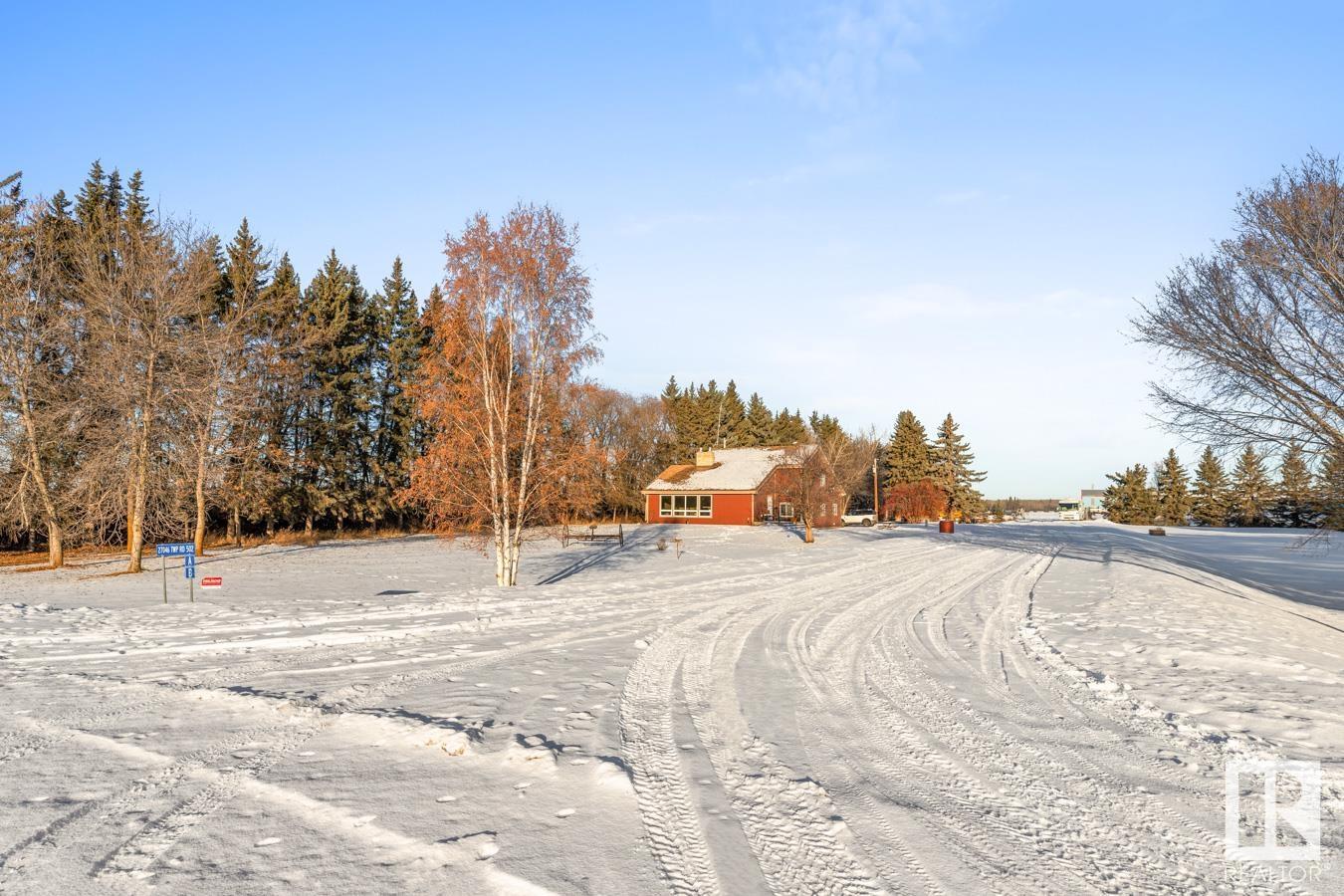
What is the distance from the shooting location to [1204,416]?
13.2 meters

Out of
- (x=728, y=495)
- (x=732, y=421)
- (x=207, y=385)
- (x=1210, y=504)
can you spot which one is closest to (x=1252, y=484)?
(x=207, y=385)

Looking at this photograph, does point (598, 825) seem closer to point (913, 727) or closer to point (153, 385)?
point (913, 727)

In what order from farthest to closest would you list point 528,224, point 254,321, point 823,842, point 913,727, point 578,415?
point 254,321 → point 578,415 → point 528,224 → point 913,727 → point 823,842

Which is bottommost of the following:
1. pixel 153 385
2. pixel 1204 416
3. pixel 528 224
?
pixel 1204 416

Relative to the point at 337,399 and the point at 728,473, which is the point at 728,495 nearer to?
the point at 728,473

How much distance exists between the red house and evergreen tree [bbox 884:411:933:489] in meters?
22.8

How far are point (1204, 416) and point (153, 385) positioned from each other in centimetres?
2570

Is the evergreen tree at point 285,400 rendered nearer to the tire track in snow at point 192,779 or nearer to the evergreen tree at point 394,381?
the evergreen tree at point 394,381

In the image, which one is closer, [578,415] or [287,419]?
[578,415]

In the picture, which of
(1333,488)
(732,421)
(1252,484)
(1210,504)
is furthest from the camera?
(732,421)

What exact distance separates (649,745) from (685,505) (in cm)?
4280

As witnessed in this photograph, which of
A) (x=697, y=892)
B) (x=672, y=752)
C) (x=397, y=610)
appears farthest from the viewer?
(x=397, y=610)

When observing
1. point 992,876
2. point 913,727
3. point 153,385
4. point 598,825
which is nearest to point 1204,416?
point 913,727

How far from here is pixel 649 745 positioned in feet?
18.4
